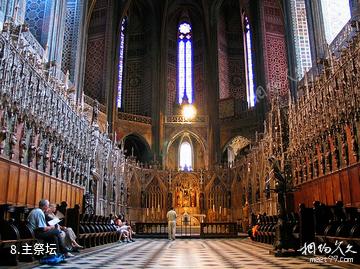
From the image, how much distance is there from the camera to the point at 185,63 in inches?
1393

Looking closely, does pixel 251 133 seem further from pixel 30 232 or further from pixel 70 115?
pixel 30 232

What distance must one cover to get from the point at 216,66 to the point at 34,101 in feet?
73.2

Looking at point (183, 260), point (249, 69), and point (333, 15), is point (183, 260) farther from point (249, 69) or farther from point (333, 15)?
point (249, 69)

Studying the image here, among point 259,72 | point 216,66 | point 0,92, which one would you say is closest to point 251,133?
point 259,72

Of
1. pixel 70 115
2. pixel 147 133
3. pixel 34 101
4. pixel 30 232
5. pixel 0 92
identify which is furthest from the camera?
pixel 147 133

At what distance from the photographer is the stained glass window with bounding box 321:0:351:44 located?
60.1 feet

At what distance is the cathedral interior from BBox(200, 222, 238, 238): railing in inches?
4.2

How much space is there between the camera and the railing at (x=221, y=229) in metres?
20.1

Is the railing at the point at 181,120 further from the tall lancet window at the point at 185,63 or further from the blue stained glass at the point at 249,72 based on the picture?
the blue stained glass at the point at 249,72

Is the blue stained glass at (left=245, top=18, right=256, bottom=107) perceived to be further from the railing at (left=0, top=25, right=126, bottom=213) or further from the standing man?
the standing man

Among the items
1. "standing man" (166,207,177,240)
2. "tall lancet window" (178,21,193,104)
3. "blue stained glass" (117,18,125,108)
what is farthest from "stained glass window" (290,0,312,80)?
"blue stained glass" (117,18,125,108)

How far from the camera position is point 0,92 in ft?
32.3

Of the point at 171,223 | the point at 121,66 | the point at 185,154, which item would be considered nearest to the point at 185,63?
the point at 121,66

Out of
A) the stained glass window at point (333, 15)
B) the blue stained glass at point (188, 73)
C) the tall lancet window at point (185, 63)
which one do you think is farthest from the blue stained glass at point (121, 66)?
the stained glass window at point (333, 15)
